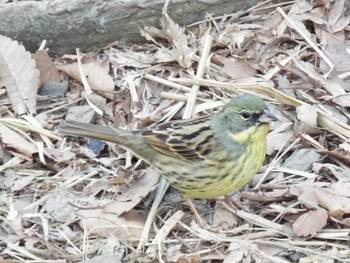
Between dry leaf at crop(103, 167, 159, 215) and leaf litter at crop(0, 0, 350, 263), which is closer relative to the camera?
leaf litter at crop(0, 0, 350, 263)

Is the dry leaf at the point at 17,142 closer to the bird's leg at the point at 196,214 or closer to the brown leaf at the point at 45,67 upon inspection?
the brown leaf at the point at 45,67

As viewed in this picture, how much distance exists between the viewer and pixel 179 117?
597 centimetres

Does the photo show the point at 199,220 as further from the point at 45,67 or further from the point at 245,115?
the point at 45,67

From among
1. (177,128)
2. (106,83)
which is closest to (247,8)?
(106,83)

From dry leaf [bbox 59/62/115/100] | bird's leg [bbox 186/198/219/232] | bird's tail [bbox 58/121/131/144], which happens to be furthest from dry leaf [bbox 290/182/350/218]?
dry leaf [bbox 59/62/115/100]

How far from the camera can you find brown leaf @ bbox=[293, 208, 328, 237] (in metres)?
5.02

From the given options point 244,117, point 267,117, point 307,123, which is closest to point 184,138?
point 244,117

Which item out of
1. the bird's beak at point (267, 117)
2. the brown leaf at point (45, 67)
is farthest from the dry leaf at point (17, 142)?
the bird's beak at point (267, 117)

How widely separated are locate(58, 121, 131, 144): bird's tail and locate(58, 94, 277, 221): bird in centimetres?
1

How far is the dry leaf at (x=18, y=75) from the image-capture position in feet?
20.0

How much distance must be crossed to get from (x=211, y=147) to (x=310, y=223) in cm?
71

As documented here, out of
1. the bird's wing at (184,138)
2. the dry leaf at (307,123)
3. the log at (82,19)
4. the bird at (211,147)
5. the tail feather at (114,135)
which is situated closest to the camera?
the bird at (211,147)

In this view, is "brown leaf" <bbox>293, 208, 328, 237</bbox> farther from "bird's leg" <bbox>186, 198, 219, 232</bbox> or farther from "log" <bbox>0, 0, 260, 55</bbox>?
"log" <bbox>0, 0, 260, 55</bbox>

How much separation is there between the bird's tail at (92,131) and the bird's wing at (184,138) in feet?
0.47
